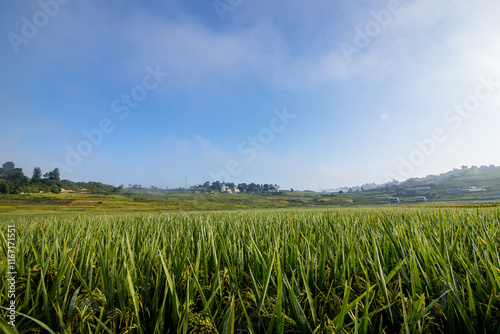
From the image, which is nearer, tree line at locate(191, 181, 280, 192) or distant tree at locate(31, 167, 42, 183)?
distant tree at locate(31, 167, 42, 183)

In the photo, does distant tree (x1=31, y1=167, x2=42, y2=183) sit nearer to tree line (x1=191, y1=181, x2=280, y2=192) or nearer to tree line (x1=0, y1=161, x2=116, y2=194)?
tree line (x1=0, y1=161, x2=116, y2=194)

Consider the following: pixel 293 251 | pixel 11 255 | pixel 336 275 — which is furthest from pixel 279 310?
pixel 11 255

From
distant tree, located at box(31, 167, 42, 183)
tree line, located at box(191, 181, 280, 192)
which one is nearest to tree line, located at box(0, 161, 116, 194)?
distant tree, located at box(31, 167, 42, 183)

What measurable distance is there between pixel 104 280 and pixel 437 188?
496 feet

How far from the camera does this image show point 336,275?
4.24 ft

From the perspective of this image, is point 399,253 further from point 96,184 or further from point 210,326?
point 96,184

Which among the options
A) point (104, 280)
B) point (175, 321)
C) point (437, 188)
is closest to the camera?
point (175, 321)

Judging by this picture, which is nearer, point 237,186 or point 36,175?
point 36,175

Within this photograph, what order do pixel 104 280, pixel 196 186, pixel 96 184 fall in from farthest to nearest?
1. pixel 196 186
2. pixel 96 184
3. pixel 104 280

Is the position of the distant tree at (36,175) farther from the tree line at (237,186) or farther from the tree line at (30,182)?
the tree line at (237,186)

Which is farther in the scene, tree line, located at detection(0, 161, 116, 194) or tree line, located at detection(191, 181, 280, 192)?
tree line, located at detection(191, 181, 280, 192)

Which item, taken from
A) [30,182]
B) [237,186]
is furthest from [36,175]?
[237,186]

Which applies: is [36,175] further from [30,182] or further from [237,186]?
[237,186]

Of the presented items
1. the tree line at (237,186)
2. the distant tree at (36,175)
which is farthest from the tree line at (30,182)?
the tree line at (237,186)
